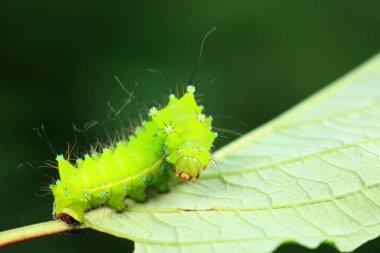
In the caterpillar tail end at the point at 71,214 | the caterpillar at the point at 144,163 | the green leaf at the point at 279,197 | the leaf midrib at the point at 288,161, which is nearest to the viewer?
the green leaf at the point at 279,197

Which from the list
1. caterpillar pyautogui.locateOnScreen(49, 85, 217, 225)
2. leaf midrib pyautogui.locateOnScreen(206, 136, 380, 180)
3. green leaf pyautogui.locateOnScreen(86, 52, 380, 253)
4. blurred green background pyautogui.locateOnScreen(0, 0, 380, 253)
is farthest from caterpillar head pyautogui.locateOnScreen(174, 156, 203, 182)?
blurred green background pyautogui.locateOnScreen(0, 0, 380, 253)

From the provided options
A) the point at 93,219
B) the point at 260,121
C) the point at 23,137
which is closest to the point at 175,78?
the point at 260,121

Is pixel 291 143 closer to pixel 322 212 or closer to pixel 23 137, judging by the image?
pixel 322 212

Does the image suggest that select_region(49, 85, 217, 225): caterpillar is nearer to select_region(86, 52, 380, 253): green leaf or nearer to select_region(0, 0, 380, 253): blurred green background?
select_region(86, 52, 380, 253): green leaf

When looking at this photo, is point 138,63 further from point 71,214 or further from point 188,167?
point 71,214

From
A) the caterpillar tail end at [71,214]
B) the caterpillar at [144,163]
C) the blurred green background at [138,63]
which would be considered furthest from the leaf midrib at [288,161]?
the blurred green background at [138,63]

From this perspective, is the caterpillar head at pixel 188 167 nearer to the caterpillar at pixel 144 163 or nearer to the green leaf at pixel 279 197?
the caterpillar at pixel 144 163

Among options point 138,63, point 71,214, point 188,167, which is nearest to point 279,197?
point 188,167
